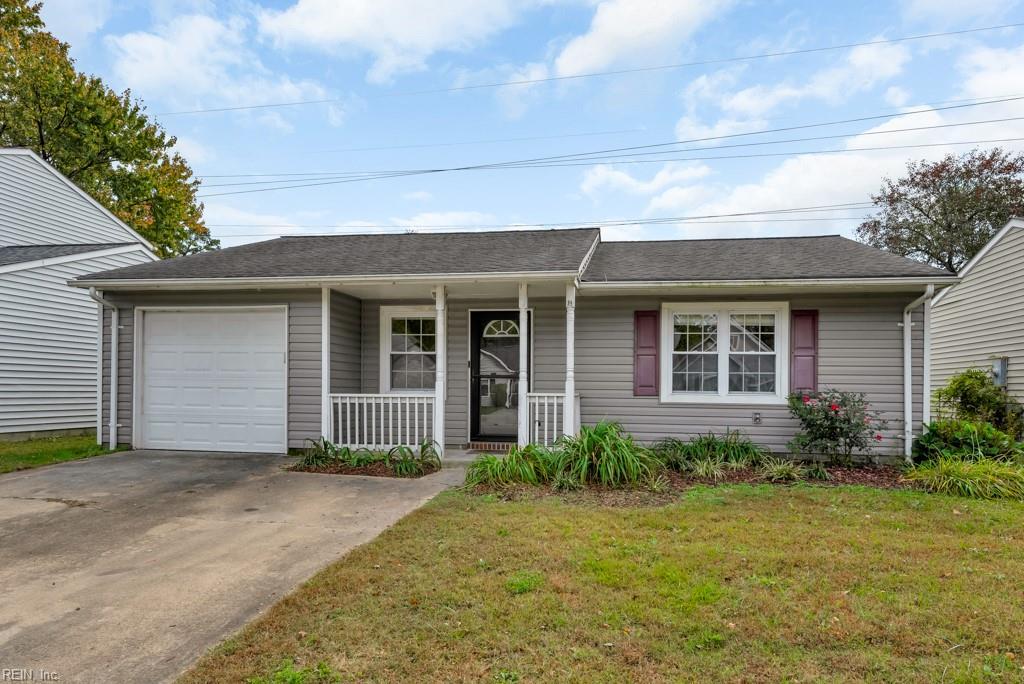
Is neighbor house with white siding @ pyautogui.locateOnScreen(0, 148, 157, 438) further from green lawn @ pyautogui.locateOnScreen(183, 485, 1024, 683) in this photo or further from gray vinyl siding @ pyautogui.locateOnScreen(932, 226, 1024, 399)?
gray vinyl siding @ pyautogui.locateOnScreen(932, 226, 1024, 399)

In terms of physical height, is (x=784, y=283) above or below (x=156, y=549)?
above

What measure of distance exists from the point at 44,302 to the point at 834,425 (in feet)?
43.5

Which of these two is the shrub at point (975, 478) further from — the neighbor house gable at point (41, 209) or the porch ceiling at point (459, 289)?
the neighbor house gable at point (41, 209)

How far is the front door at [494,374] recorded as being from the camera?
28.2 ft

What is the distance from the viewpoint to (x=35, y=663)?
8.27 ft

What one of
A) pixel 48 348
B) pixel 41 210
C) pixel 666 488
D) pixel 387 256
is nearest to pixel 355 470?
pixel 387 256

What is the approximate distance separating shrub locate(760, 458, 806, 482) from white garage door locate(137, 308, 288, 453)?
636 cm

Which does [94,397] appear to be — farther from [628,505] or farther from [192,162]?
[192,162]

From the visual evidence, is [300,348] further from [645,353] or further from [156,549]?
[645,353]

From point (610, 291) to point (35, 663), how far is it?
6.60 meters

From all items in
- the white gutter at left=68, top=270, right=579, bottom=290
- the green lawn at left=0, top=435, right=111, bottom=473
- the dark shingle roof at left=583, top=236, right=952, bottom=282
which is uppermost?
the dark shingle roof at left=583, top=236, right=952, bottom=282

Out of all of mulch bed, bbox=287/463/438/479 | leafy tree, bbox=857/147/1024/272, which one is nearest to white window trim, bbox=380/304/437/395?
mulch bed, bbox=287/463/438/479

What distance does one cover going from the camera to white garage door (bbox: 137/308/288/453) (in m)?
8.08

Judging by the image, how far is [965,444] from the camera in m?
6.86
